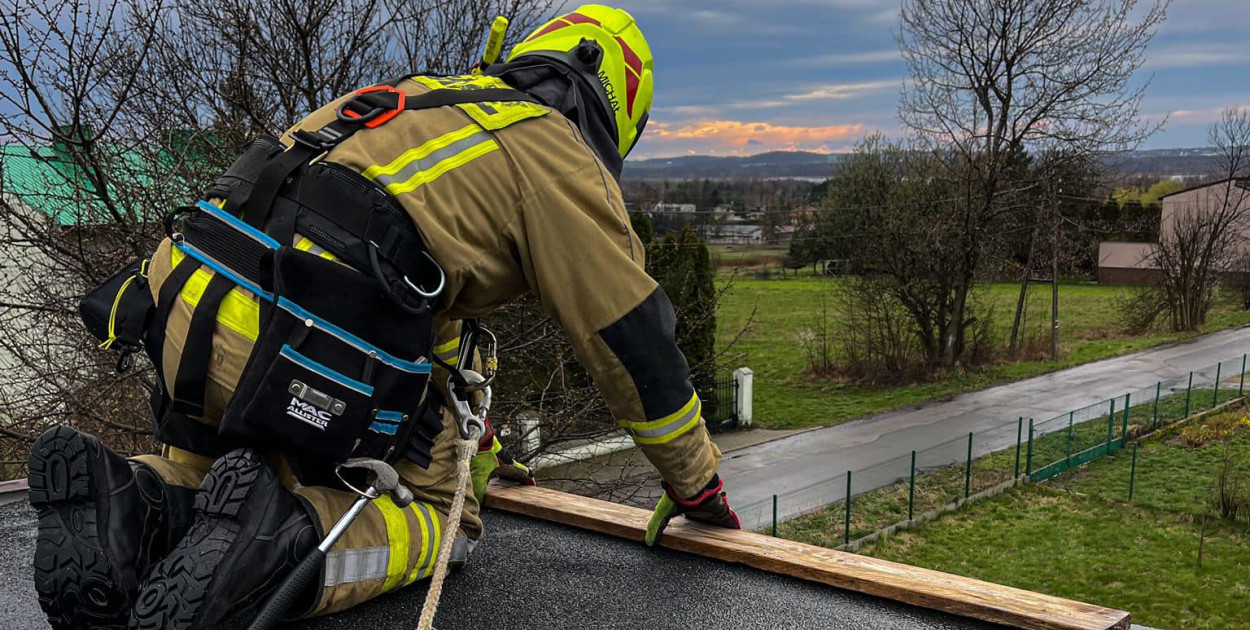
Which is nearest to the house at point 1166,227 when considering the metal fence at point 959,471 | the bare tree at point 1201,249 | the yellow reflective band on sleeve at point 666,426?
the bare tree at point 1201,249

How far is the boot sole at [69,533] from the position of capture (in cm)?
174

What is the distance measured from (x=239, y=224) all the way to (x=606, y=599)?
129 centimetres

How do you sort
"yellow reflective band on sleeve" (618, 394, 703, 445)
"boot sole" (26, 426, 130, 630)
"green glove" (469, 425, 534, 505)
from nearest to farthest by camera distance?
"boot sole" (26, 426, 130, 630) → "yellow reflective band on sleeve" (618, 394, 703, 445) → "green glove" (469, 425, 534, 505)

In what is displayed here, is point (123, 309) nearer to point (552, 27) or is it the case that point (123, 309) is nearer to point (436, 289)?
point (436, 289)

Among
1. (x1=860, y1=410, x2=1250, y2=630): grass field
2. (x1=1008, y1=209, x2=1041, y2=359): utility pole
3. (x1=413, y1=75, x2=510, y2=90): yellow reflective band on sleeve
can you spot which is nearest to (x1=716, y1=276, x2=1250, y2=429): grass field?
(x1=1008, y1=209, x2=1041, y2=359): utility pole

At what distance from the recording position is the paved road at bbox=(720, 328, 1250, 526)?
1384 centimetres

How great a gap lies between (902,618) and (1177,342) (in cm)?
2747

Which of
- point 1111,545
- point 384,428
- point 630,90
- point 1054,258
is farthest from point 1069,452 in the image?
point 384,428

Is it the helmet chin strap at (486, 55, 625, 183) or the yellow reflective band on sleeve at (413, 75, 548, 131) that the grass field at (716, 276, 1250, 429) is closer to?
the helmet chin strap at (486, 55, 625, 183)

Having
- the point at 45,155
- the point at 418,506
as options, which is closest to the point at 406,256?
the point at 418,506

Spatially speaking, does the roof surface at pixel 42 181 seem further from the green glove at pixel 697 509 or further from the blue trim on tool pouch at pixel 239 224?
the green glove at pixel 697 509

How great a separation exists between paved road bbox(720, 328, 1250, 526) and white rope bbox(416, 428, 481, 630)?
9.70 meters

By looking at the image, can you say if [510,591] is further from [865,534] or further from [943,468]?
[943,468]

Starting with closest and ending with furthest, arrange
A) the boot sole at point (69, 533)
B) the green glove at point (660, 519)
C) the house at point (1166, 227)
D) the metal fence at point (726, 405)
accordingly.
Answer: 1. the boot sole at point (69, 533)
2. the green glove at point (660, 519)
3. the metal fence at point (726, 405)
4. the house at point (1166, 227)
